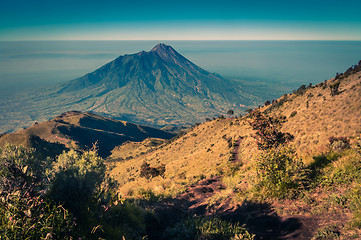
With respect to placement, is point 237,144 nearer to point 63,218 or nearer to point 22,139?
point 63,218

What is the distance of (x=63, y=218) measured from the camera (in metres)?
4.88

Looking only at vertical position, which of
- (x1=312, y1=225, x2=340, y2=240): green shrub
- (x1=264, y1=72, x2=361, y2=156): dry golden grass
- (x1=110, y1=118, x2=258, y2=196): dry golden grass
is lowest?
(x1=110, y1=118, x2=258, y2=196): dry golden grass

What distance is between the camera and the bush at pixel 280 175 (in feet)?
25.9

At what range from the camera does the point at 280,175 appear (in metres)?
7.97

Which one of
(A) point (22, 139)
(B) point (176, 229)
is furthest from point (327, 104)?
(A) point (22, 139)

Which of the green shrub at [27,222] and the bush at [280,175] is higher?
the green shrub at [27,222]

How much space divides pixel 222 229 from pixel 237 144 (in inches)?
1377

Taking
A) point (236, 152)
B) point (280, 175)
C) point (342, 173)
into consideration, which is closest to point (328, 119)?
point (236, 152)

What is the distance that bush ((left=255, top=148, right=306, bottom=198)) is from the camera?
7.89 m

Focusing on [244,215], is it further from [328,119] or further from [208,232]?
[328,119]

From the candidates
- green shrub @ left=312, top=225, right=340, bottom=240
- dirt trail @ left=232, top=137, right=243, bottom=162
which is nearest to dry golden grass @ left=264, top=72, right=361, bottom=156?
dirt trail @ left=232, top=137, right=243, bottom=162

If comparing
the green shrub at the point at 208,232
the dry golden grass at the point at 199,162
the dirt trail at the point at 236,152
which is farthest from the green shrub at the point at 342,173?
the dirt trail at the point at 236,152

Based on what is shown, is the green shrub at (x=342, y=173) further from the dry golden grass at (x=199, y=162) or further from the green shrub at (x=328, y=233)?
the dry golden grass at (x=199, y=162)

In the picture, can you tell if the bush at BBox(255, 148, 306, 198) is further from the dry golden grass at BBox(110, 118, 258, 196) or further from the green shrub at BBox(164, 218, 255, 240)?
the dry golden grass at BBox(110, 118, 258, 196)
